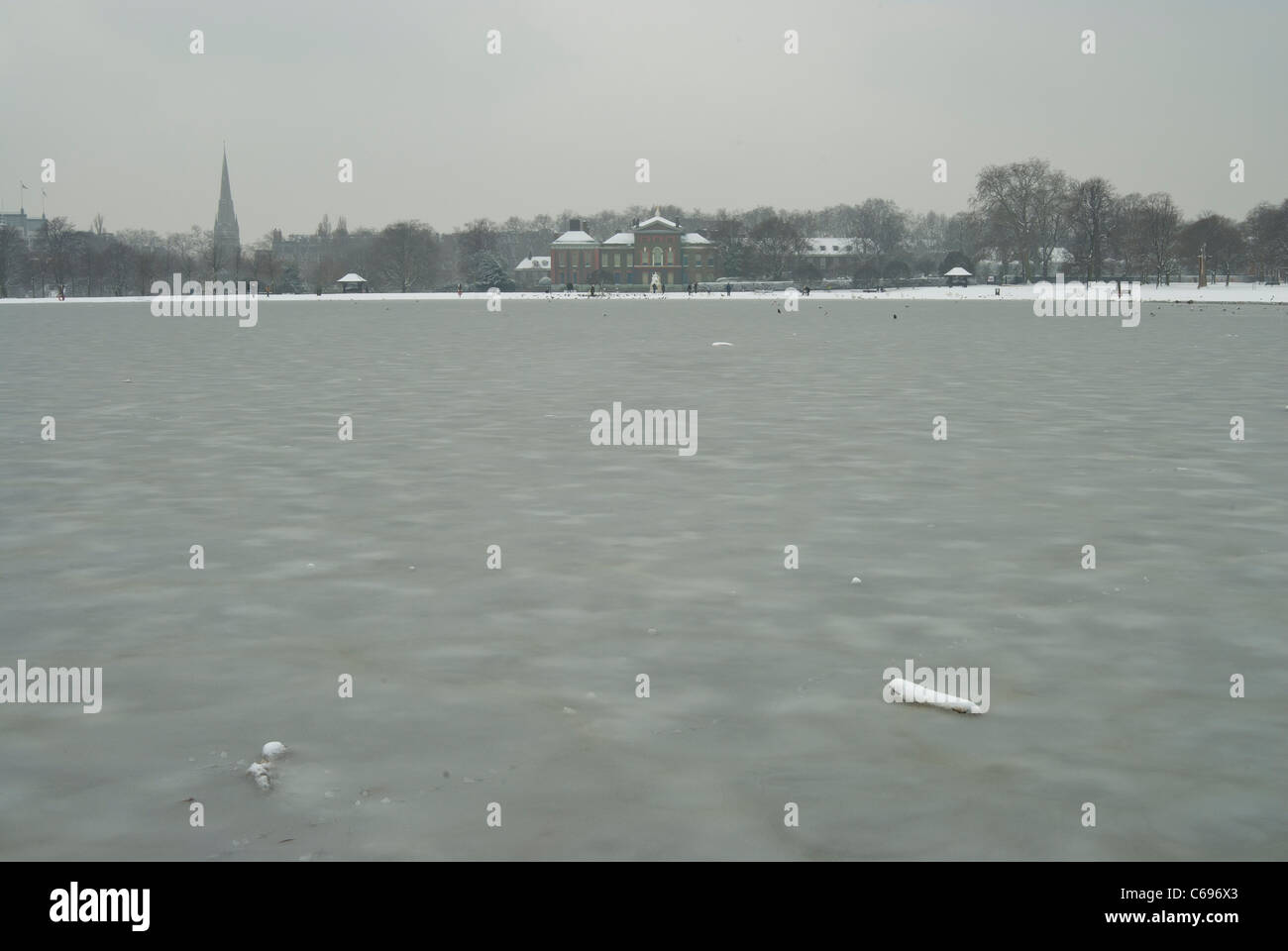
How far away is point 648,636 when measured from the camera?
8.89 metres

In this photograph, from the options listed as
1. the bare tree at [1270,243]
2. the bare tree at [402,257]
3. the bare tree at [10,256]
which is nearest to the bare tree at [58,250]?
the bare tree at [10,256]

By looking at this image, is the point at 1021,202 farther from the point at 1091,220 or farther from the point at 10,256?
the point at 10,256

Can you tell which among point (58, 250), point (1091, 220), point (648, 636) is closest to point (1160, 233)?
point (1091, 220)

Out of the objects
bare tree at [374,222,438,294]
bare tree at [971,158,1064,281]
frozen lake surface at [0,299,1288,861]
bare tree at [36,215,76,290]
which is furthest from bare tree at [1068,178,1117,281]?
frozen lake surface at [0,299,1288,861]

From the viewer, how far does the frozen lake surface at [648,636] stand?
6086 mm

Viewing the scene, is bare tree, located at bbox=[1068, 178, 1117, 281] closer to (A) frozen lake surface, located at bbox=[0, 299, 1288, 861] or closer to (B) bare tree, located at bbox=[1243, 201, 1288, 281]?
(B) bare tree, located at bbox=[1243, 201, 1288, 281]

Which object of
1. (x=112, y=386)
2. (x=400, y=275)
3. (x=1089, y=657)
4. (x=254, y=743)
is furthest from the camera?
(x=400, y=275)

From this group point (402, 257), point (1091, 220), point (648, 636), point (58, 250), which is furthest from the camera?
point (402, 257)

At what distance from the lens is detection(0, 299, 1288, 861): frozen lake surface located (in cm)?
Result: 609

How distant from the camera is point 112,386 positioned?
93.4 feet

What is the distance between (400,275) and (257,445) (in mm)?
181590

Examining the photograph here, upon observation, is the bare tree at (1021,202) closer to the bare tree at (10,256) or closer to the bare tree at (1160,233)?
the bare tree at (1160,233)
